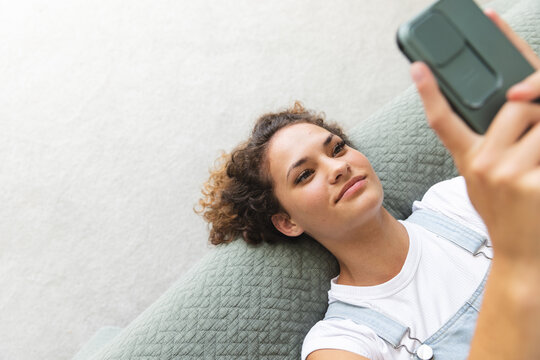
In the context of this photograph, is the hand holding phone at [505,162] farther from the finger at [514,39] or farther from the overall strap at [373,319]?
the overall strap at [373,319]

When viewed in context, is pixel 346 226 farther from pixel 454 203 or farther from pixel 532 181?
pixel 532 181

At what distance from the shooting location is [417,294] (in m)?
1.03

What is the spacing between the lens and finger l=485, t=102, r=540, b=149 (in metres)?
0.38

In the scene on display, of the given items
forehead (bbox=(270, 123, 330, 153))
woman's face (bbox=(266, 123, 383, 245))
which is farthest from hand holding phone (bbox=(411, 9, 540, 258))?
forehead (bbox=(270, 123, 330, 153))

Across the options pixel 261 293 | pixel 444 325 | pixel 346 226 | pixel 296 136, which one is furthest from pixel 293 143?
pixel 444 325

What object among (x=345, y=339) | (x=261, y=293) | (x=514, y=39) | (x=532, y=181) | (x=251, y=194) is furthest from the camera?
(x=251, y=194)

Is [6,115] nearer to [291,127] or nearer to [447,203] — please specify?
[291,127]

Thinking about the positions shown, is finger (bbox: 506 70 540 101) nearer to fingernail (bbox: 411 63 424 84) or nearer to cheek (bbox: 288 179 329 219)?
fingernail (bbox: 411 63 424 84)

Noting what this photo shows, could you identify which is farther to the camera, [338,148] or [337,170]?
[338,148]

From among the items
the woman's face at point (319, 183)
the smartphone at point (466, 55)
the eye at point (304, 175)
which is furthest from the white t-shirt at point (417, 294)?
the smartphone at point (466, 55)

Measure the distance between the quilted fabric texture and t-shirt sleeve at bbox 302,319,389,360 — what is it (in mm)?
70

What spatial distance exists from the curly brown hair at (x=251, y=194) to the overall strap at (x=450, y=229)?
0.96 ft

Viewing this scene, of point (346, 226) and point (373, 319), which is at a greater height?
point (346, 226)

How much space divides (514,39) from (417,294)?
0.67 metres
